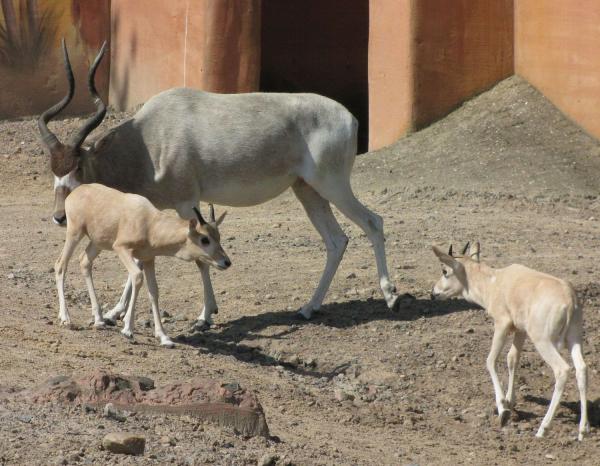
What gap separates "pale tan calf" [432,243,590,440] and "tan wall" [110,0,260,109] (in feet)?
30.0

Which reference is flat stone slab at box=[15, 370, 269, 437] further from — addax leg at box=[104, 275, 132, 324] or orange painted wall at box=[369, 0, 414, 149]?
orange painted wall at box=[369, 0, 414, 149]

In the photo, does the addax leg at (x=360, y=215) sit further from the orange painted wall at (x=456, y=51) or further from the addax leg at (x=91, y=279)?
the orange painted wall at (x=456, y=51)

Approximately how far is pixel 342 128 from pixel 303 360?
231cm

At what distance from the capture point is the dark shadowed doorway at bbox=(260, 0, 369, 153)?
21.6 m

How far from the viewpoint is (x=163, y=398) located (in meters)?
7.20

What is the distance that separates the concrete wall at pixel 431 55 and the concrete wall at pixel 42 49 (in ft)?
16.5

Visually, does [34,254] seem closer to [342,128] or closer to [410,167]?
[342,128]

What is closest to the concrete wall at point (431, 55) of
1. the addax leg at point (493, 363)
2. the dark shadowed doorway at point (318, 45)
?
the dark shadowed doorway at point (318, 45)

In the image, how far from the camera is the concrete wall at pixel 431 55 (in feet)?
54.7

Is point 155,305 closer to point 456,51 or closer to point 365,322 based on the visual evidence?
point 365,322

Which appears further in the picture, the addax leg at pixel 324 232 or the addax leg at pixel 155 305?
the addax leg at pixel 324 232

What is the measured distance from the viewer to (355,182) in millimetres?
15828

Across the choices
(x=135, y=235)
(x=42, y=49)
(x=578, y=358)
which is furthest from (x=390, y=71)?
(x=578, y=358)

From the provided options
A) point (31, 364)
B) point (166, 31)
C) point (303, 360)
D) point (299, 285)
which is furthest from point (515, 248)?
point (166, 31)
